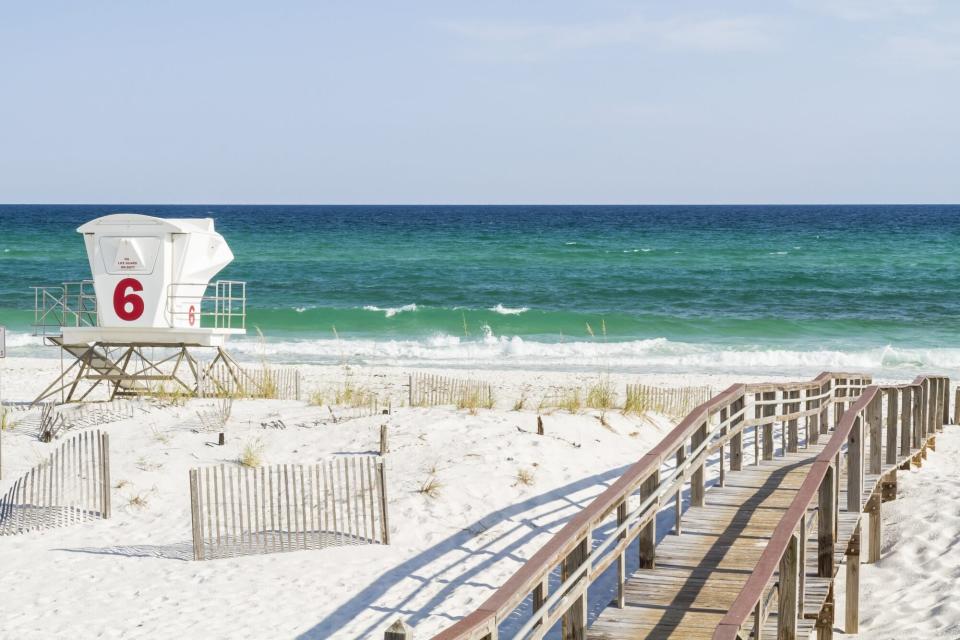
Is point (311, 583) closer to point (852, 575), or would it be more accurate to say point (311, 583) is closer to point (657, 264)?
point (852, 575)

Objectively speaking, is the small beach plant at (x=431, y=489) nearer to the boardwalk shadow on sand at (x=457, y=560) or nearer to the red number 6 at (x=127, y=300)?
the boardwalk shadow on sand at (x=457, y=560)

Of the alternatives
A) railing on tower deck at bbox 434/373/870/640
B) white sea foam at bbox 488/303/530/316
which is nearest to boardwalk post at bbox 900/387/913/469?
railing on tower deck at bbox 434/373/870/640

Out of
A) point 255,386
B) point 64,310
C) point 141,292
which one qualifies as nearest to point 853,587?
point 255,386

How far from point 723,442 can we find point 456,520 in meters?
3.72

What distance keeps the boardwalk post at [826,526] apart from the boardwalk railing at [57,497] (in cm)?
843

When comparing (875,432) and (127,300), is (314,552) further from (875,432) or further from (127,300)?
(127,300)

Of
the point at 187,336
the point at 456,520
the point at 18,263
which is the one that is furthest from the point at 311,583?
the point at 18,263

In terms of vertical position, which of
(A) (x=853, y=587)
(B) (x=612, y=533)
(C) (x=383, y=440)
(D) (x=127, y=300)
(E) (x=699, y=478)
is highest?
(D) (x=127, y=300)

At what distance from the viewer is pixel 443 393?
18.8m

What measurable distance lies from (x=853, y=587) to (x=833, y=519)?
3085 millimetres

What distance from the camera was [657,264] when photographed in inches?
2436

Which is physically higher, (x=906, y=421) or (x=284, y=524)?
(x=906, y=421)

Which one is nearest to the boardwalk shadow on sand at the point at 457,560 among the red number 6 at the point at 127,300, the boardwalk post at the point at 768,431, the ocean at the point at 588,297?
the boardwalk post at the point at 768,431

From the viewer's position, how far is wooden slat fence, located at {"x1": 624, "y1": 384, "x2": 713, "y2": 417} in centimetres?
1778
